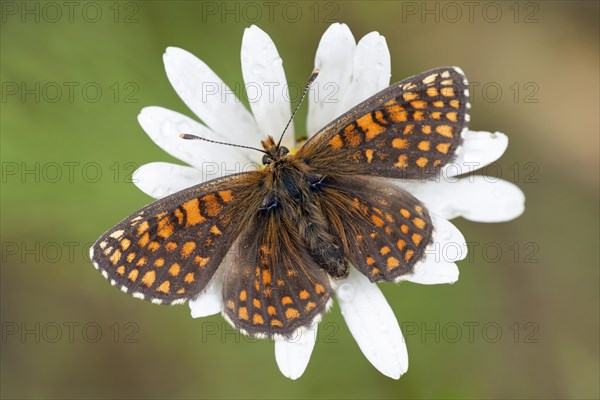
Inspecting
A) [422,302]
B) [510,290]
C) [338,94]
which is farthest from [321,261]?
[510,290]

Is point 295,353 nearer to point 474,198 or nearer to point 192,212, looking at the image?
point 192,212

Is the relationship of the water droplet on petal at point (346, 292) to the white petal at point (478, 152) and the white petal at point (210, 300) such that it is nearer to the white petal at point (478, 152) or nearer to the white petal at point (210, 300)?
the white petal at point (210, 300)

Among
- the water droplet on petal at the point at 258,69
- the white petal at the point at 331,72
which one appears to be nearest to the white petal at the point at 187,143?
the water droplet on petal at the point at 258,69

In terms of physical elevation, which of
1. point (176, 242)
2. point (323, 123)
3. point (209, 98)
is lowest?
point (176, 242)

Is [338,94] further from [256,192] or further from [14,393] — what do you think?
[14,393]

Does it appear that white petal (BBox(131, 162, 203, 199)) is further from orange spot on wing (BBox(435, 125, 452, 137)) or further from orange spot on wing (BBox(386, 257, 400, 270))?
orange spot on wing (BBox(435, 125, 452, 137))

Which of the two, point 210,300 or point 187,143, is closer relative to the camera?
point 210,300
